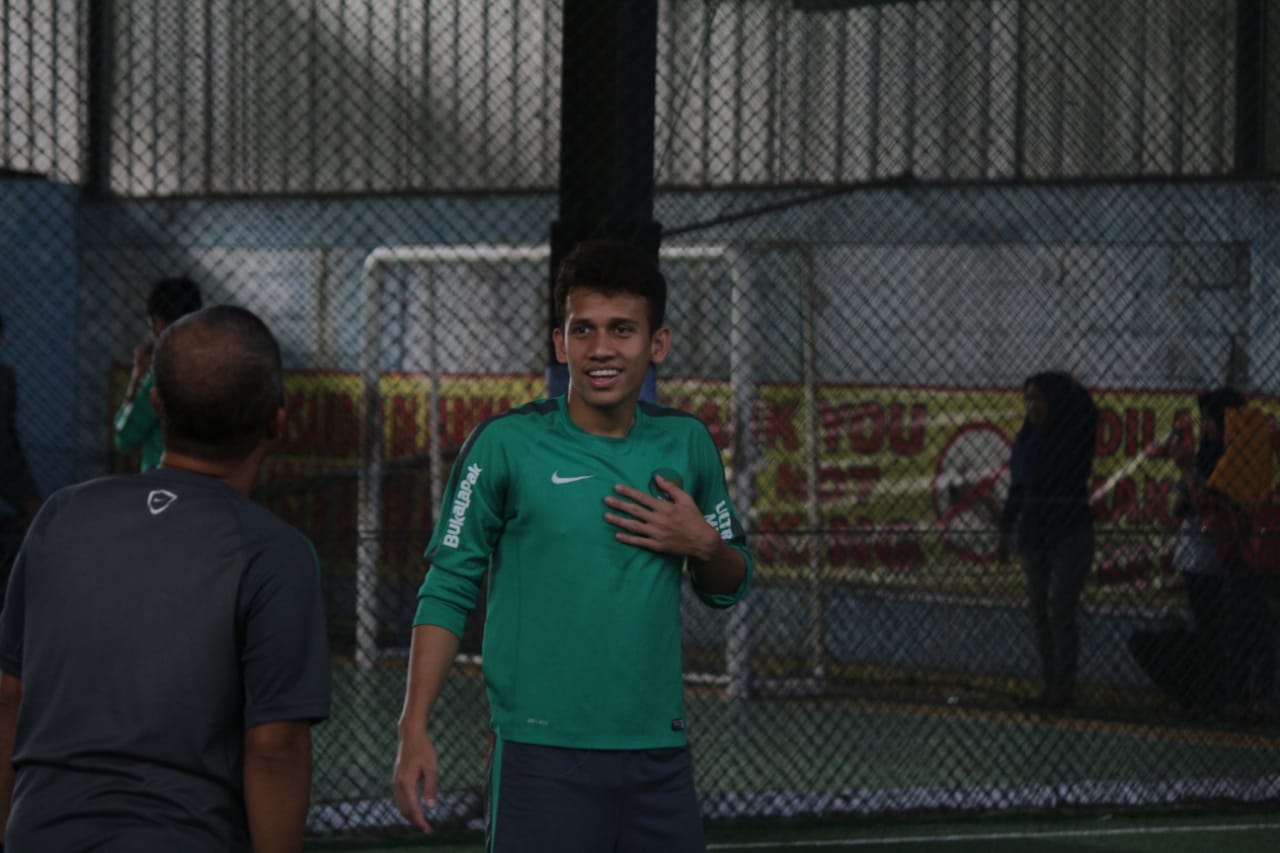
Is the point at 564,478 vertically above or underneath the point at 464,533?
above

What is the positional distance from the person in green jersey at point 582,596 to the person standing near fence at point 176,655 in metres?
0.73

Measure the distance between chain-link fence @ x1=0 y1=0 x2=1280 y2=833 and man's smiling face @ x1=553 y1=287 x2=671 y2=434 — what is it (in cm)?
247

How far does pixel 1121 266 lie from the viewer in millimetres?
8148

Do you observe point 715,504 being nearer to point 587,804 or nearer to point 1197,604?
point 587,804

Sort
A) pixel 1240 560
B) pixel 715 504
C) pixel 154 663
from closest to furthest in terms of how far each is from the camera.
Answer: pixel 154 663
pixel 715 504
pixel 1240 560

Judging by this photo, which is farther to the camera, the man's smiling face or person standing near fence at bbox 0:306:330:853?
the man's smiling face

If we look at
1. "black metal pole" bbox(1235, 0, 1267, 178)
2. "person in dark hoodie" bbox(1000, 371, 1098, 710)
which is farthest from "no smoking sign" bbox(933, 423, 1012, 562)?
"black metal pole" bbox(1235, 0, 1267, 178)

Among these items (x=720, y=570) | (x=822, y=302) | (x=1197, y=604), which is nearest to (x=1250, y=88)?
(x=1197, y=604)

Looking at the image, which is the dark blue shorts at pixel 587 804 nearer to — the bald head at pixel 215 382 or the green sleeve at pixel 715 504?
the green sleeve at pixel 715 504

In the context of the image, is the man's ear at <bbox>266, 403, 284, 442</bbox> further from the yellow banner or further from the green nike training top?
the yellow banner

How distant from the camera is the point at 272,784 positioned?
8.07 feet

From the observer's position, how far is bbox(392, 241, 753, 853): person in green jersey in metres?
3.26

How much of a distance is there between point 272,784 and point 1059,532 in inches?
221

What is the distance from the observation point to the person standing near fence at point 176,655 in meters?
2.41
